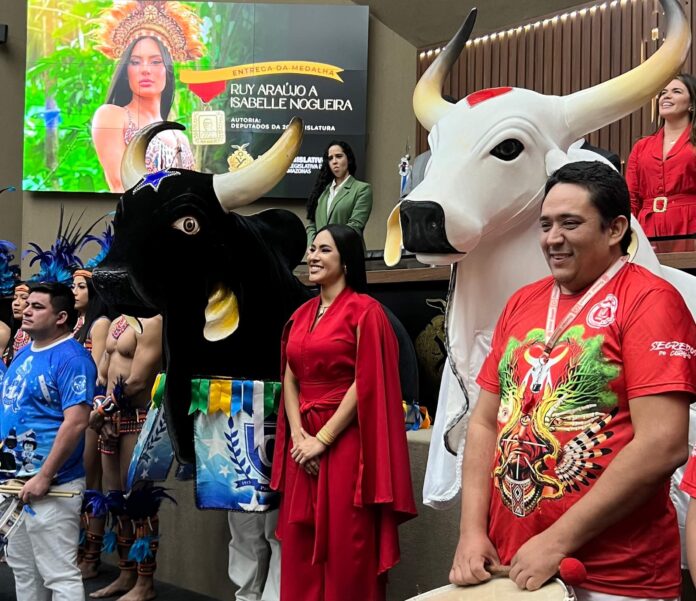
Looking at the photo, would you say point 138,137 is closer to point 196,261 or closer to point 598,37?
point 196,261

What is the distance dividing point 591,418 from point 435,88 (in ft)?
3.92

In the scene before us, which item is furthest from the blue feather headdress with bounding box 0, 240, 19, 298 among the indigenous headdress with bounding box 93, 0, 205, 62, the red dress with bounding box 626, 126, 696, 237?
the indigenous headdress with bounding box 93, 0, 205, 62

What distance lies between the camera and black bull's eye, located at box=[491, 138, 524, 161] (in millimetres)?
2363

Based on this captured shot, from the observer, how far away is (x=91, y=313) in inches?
219

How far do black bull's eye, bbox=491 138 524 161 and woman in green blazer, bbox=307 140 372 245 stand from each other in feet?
11.1

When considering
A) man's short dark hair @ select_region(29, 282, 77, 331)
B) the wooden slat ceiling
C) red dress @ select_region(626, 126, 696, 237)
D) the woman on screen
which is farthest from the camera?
A: the woman on screen

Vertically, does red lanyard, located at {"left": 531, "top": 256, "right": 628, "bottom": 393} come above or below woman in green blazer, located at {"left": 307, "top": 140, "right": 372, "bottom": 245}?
below

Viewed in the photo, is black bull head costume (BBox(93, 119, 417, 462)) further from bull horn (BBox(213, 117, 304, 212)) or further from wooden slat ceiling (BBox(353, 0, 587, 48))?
wooden slat ceiling (BBox(353, 0, 587, 48))

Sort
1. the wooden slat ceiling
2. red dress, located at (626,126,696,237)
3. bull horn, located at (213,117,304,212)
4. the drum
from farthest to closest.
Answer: the wooden slat ceiling < red dress, located at (626,126,696,237) < bull horn, located at (213,117,304,212) < the drum

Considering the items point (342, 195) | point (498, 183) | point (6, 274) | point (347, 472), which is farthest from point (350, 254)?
point (6, 274)

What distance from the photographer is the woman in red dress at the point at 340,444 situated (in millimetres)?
3143

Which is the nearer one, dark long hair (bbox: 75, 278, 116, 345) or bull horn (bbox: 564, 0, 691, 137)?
bull horn (bbox: 564, 0, 691, 137)

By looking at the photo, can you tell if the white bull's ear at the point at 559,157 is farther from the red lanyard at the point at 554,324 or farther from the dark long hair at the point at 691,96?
the dark long hair at the point at 691,96

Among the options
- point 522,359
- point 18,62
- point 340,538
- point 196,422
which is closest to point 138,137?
point 196,422
